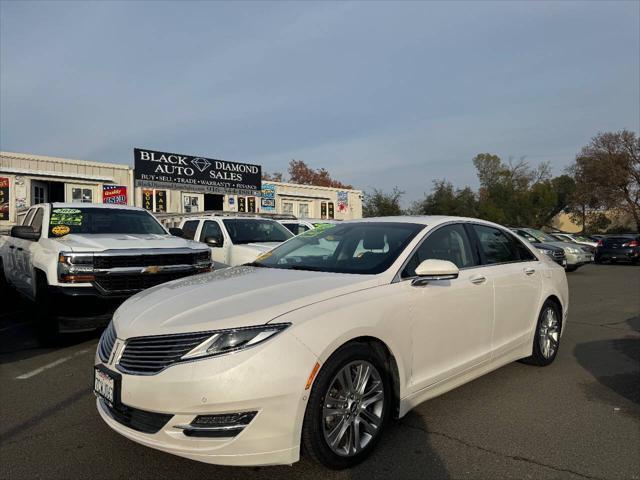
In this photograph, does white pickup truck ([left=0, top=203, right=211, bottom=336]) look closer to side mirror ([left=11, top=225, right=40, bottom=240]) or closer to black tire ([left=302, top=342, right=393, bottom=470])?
side mirror ([left=11, top=225, right=40, bottom=240])

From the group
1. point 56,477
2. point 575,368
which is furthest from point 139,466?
point 575,368

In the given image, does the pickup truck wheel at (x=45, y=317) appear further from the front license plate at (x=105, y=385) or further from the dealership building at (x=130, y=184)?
the dealership building at (x=130, y=184)

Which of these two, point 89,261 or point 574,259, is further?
point 574,259

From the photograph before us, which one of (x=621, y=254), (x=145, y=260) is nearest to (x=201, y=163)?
(x=145, y=260)

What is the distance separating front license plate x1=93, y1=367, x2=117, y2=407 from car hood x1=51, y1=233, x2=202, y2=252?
3.17 metres

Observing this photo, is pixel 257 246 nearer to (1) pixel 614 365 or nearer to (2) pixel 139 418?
(1) pixel 614 365

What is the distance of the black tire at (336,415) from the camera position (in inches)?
110

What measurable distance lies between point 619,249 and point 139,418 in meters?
24.8

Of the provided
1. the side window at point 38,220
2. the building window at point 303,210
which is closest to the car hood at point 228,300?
the side window at point 38,220

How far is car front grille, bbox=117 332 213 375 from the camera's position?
274 cm

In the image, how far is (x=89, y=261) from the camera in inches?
233

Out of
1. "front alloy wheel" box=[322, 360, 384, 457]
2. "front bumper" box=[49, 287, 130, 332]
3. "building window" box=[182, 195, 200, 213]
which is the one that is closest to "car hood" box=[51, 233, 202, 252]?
"front bumper" box=[49, 287, 130, 332]

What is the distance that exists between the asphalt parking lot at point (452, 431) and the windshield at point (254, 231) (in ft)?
15.4

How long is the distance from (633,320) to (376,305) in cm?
672
